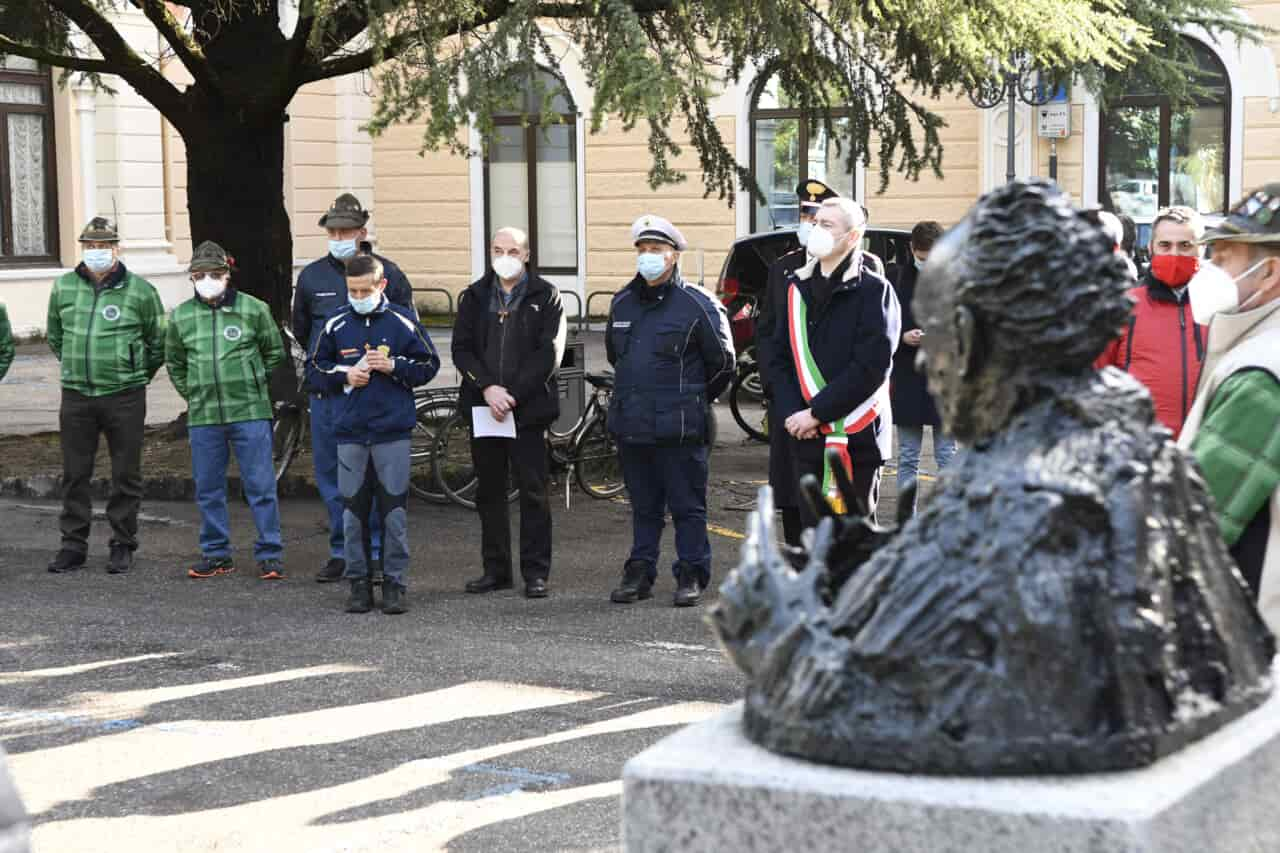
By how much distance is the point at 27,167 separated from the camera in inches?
971

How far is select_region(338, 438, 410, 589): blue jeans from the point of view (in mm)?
8508

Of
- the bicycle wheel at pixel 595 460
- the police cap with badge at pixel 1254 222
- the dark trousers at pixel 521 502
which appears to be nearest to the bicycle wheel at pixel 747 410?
the bicycle wheel at pixel 595 460

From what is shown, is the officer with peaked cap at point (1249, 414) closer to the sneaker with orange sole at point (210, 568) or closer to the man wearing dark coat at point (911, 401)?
the man wearing dark coat at point (911, 401)

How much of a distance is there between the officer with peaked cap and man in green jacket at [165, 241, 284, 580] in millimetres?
6370

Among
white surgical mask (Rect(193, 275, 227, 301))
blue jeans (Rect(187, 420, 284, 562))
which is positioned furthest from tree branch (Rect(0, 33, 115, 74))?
blue jeans (Rect(187, 420, 284, 562))

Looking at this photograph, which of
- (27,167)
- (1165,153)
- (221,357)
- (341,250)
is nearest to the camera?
(221,357)

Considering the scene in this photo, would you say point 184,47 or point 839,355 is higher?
point 184,47

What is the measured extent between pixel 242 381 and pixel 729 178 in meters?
4.98

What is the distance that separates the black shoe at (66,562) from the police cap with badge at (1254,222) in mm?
7001

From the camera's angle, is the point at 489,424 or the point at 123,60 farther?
the point at 123,60

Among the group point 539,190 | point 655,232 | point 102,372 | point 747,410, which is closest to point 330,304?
point 102,372

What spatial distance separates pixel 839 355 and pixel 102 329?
4054 millimetres

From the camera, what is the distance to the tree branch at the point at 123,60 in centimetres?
1232

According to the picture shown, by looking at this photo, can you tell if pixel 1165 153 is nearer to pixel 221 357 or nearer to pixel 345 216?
pixel 345 216
